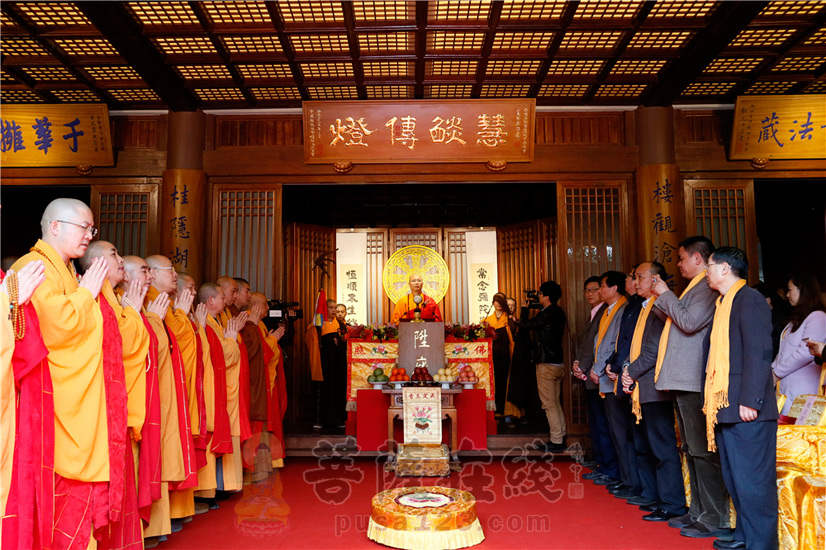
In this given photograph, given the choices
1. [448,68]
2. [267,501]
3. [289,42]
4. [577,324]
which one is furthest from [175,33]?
[577,324]

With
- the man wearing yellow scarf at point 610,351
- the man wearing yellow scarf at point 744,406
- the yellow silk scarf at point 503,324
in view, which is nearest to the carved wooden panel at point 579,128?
the man wearing yellow scarf at point 610,351

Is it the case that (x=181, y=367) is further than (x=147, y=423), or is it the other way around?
(x=181, y=367)

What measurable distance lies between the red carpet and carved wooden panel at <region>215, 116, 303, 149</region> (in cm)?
290

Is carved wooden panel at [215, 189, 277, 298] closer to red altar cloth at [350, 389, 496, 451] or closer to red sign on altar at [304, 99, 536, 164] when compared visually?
red sign on altar at [304, 99, 536, 164]

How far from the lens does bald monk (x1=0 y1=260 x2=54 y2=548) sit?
1854 mm

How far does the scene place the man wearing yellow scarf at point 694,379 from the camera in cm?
305

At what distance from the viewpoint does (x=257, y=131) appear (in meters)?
5.58

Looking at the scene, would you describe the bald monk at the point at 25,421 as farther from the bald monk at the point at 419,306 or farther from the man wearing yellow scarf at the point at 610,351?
the bald monk at the point at 419,306

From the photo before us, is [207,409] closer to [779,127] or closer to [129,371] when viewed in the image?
[129,371]

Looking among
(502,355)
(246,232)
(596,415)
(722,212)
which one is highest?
(722,212)

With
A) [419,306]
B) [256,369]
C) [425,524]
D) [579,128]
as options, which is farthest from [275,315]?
[579,128]

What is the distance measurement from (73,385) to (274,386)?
9.19ft

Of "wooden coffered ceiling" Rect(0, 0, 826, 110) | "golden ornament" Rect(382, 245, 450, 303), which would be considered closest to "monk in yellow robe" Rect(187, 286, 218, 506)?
"wooden coffered ceiling" Rect(0, 0, 826, 110)

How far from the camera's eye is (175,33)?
4203 millimetres
